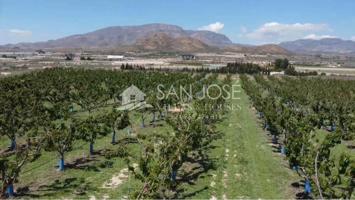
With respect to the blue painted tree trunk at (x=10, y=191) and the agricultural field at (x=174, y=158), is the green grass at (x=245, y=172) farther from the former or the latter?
the blue painted tree trunk at (x=10, y=191)

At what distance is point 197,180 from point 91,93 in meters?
39.1

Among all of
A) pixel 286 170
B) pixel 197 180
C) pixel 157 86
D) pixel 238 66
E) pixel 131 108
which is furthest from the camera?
pixel 238 66

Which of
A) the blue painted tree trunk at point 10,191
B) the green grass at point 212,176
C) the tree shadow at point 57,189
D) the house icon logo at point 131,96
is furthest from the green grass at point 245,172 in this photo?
the house icon logo at point 131,96

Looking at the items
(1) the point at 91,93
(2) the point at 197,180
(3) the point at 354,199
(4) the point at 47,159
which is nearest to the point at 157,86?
(1) the point at 91,93

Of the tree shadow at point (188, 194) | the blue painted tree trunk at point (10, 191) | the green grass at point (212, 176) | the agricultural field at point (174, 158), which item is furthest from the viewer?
the green grass at point (212, 176)

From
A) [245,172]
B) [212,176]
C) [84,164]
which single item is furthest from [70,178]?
[245,172]

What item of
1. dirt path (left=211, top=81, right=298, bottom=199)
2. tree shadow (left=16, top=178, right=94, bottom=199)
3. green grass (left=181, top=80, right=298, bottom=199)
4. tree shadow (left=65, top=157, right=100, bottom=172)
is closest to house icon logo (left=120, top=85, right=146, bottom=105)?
dirt path (left=211, top=81, right=298, bottom=199)

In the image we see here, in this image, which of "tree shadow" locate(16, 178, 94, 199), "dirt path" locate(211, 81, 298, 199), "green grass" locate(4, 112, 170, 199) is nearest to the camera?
"tree shadow" locate(16, 178, 94, 199)

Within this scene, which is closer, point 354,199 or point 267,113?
point 354,199

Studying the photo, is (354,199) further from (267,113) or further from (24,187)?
(24,187)

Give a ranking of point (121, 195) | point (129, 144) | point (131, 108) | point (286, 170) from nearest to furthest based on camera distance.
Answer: point (121, 195), point (286, 170), point (129, 144), point (131, 108)

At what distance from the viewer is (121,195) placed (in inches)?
1010

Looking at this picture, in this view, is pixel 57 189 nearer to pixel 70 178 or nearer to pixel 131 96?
pixel 70 178

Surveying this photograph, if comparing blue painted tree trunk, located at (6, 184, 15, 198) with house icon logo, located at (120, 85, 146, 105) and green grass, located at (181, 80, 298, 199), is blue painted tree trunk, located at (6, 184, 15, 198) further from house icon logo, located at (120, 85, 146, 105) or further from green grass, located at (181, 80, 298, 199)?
house icon logo, located at (120, 85, 146, 105)
